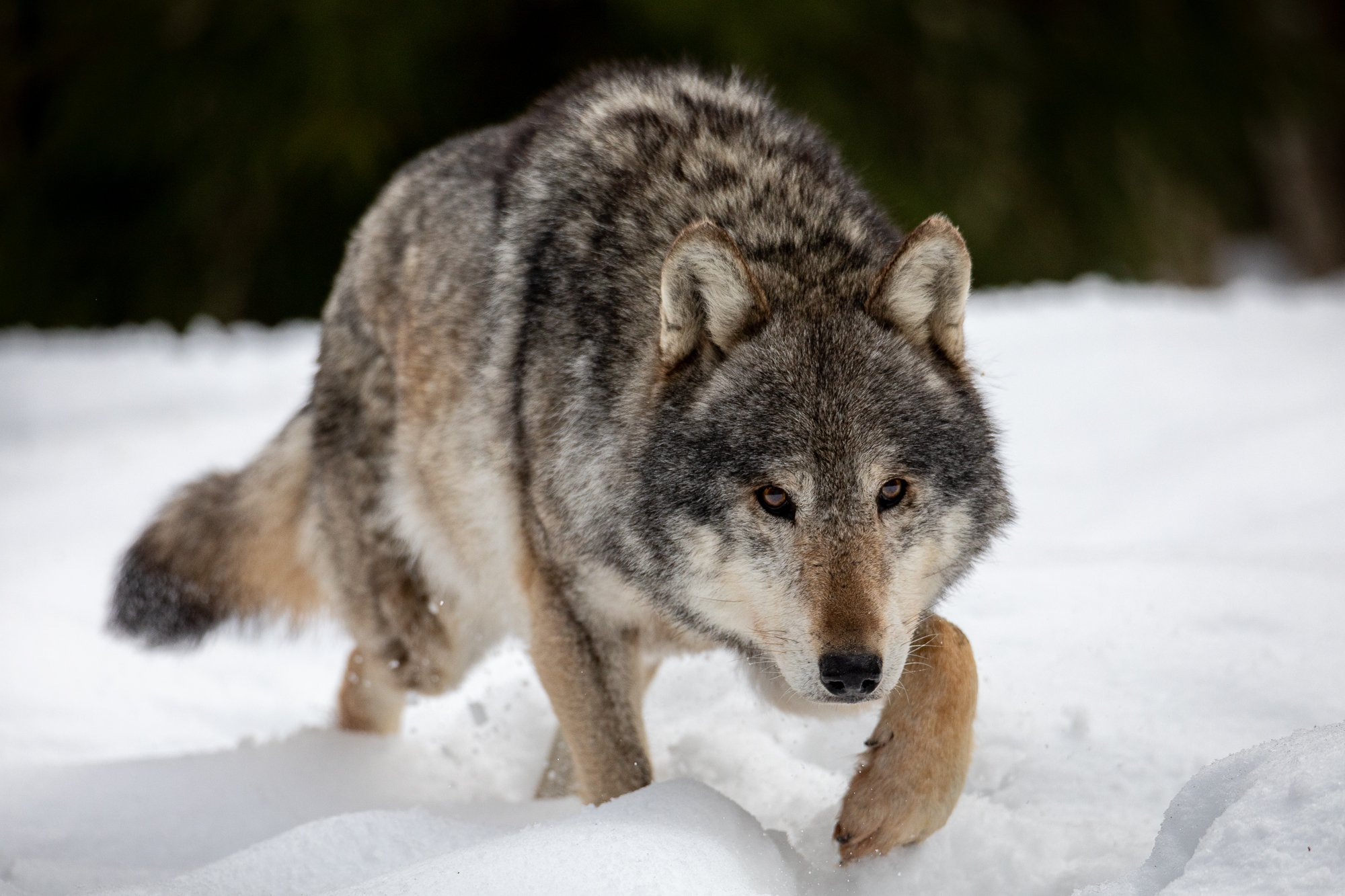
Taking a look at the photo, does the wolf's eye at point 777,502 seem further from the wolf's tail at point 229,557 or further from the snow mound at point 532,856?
the wolf's tail at point 229,557

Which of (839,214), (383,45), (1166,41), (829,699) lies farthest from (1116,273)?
(829,699)

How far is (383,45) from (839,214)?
8.60m

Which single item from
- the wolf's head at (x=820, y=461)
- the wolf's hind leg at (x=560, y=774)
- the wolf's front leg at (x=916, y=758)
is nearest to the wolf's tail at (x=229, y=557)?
the wolf's hind leg at (x=560, y=774)

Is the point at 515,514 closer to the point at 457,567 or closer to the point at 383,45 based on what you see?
the point at 457,567

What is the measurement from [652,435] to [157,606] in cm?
215

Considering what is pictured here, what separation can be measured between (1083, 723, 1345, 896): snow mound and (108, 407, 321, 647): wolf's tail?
277 centimetres

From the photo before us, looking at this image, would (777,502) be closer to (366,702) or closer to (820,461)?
(820,461)

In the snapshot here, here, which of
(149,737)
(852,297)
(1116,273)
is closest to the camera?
(852,297)

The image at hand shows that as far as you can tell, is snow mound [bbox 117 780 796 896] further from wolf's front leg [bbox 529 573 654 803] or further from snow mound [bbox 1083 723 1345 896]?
snow mound [bbox 1083 723 1345 896]

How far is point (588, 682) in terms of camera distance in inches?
122

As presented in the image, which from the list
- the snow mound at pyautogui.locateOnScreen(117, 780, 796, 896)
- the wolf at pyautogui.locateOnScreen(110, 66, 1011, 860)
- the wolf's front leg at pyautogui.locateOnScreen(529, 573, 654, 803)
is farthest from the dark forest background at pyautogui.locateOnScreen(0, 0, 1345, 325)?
the snow mound at pyautogui.locateOnScreen(117, 780, 796, 896)

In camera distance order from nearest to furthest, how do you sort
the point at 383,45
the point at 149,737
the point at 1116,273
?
the point at 149,737
the point at 383,45
the point at 1116,273

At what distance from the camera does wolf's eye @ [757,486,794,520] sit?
264cm

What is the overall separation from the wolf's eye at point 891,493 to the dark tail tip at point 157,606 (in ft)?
8.35
